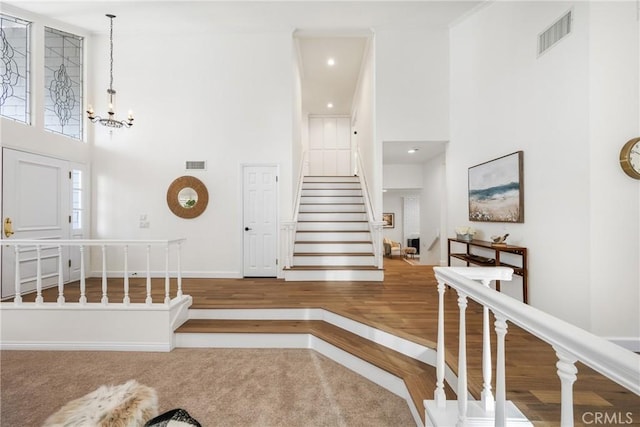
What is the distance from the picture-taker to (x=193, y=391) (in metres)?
2.35

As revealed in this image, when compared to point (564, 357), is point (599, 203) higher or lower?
higher

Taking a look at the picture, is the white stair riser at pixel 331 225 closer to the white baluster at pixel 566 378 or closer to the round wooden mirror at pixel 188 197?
the round wooden mirror at pixel 188 197

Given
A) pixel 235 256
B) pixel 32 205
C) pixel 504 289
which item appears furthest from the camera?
pixel 235 256

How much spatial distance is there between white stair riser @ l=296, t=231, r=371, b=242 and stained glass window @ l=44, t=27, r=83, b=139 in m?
4.46

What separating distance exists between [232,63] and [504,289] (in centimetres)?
566

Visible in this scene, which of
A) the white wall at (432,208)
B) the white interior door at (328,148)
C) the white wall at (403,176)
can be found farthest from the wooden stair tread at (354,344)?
the white interior door at (328,148)

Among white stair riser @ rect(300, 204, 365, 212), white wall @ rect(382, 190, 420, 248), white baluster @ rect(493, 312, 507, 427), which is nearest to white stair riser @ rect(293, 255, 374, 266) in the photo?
white stair riser @ rect(300, 204, 365, 212)

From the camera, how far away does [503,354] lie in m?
1.02

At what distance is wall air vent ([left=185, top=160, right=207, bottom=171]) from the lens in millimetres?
5035

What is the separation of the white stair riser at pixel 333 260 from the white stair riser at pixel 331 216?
44.9 inches

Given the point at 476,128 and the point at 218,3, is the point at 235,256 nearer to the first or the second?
the point at 218,3

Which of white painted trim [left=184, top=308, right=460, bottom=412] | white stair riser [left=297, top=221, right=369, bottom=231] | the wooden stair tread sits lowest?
the wooden stair tread

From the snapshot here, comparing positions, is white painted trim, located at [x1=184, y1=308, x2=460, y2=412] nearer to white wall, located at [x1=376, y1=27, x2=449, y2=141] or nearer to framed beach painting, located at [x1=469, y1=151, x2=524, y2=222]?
framed beach painting, located at [x1=469, y1=151, x2=524, y2=222]

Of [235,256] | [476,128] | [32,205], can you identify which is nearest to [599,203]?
[476,128]
